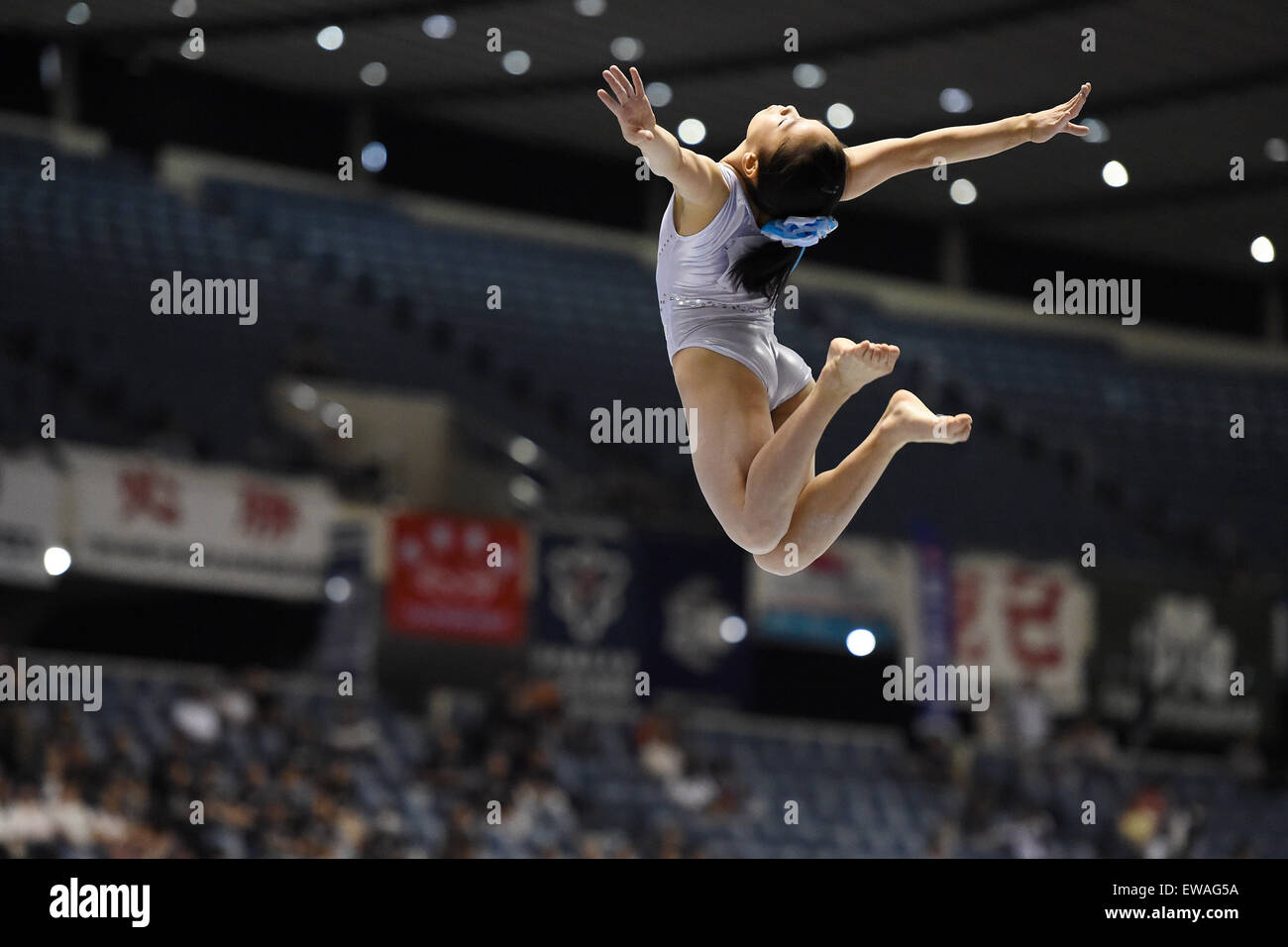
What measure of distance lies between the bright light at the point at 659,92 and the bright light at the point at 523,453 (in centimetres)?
412

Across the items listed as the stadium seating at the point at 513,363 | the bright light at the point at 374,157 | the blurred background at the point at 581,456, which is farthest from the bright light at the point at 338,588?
the bright light at the point at 374,157

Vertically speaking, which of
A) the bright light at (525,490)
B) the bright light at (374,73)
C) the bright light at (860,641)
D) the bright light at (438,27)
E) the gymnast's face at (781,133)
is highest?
the bright light at (374,73)

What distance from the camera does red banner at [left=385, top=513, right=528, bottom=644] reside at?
13.7m

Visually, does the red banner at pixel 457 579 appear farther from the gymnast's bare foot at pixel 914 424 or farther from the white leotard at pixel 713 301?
the gymnast's bare foot at pixel 914 424

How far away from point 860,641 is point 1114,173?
664 cm

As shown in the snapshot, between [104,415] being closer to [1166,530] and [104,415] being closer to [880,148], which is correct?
[880,148]

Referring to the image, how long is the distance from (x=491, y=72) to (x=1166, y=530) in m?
8.54

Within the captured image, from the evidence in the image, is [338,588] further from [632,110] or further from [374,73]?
A: [632,110]

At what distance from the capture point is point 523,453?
15.5m

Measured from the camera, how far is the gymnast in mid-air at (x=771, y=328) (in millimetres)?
5426

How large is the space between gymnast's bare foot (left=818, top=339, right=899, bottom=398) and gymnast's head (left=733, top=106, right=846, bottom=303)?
0.44 meters

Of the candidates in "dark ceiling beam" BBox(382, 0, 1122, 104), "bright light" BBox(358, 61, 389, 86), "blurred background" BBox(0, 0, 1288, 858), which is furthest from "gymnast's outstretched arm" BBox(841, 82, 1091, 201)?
"bright light" BBox(358, 61, 389, 86)

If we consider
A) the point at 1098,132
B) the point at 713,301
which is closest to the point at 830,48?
the point at 1098,132

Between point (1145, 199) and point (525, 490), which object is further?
point (1145, 199)
